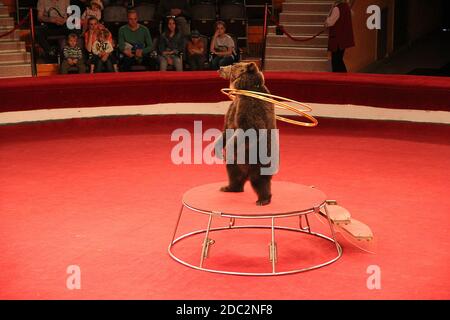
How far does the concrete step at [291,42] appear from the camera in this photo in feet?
44.8

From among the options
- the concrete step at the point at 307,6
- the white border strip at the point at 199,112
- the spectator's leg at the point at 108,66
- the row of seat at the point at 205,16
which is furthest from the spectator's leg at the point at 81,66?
the concrete step at the point at 307,6

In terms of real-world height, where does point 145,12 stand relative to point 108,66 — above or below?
above

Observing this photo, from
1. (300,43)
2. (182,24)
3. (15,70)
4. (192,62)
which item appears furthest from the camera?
(300,43)

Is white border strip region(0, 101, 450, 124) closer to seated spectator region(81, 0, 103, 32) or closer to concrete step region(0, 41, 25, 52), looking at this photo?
seated spectator region(81, 0, 103, 32)

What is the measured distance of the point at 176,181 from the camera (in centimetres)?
717

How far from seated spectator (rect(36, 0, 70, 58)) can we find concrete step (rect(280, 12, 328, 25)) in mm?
3819

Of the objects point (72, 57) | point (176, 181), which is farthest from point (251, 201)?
point (72, 57)

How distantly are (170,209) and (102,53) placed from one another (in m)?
6.13

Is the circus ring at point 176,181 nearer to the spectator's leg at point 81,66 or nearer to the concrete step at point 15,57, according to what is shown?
the spectator's leg at point 81,66

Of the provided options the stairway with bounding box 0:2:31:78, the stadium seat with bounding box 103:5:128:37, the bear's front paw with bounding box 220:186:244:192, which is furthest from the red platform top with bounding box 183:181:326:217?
the stairway with bounding box 0:2:31:78

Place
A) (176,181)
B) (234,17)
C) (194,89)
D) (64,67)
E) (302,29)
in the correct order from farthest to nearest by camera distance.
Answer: (302,29) < (234,17) < (64,67) < (194,89) < (176,181)

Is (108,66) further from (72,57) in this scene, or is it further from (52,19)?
(52,19)

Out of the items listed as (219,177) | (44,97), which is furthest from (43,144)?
(219,177)
